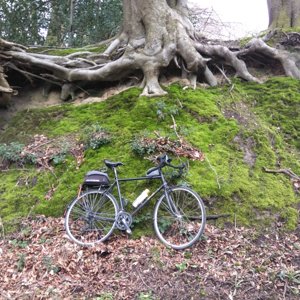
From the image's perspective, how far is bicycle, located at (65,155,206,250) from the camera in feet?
16.4

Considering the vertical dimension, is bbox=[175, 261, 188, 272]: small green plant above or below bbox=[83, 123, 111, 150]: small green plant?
below

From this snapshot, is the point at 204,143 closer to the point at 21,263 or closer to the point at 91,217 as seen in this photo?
the point at 91,217

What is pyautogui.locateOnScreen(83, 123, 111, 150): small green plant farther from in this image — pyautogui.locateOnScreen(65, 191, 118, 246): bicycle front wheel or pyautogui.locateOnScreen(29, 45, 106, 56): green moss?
pyautogui.locateOnScreen(29, 45, 106, 56): green moss

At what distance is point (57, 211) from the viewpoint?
18.5ft

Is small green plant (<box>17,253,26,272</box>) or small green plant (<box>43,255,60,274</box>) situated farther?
small green plant (<box>17,253,26,272</box>)

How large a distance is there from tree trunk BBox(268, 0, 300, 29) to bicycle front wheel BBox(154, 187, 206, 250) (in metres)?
7.30

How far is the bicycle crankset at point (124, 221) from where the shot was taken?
16.4 feet

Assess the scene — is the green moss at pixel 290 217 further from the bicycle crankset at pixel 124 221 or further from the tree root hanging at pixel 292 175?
the bicycle crankset at pixel 124 221

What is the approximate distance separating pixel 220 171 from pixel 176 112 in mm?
1640

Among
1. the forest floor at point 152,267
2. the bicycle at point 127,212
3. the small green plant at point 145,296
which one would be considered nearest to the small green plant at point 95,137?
the bicycle at point 127,212

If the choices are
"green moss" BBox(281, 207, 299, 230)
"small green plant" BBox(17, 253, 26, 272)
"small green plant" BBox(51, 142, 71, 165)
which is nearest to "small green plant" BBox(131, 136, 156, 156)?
"small green plant" BBox(51, 142, 71, 165)

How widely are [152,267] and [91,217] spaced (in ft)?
3.90

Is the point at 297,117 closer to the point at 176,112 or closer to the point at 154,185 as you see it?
the point at 176,112

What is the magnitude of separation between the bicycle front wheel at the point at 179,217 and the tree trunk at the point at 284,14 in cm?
730
